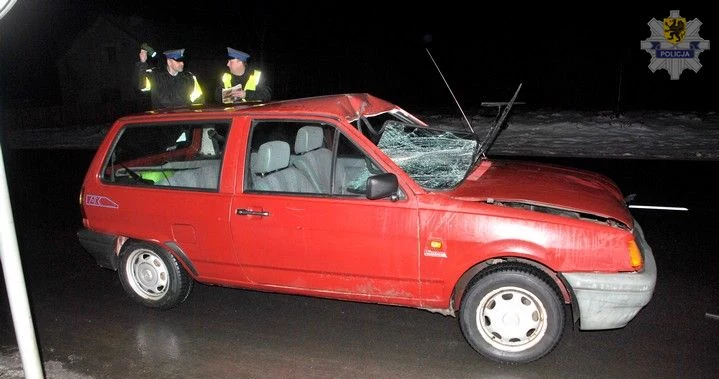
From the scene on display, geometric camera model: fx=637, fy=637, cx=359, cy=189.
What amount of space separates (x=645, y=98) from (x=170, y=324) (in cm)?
2620

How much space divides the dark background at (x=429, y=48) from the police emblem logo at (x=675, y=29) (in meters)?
2.00

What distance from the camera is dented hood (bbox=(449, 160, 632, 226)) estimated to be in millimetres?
4133

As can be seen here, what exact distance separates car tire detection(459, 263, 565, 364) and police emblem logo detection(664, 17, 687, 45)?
16.8 meters

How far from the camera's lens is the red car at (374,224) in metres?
4.00

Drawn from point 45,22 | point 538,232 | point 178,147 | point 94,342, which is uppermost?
point 45,22

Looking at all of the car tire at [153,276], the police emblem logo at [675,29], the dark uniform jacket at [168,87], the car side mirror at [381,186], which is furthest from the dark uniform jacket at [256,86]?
the police emblem logo at [675,29]

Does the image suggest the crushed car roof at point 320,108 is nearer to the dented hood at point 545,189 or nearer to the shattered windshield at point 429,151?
the shattered windshield at point 429,151

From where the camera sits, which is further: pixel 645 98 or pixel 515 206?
pixel 645 98

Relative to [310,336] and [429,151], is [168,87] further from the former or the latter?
[310,336]

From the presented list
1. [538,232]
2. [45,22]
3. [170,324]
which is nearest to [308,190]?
[170,324]

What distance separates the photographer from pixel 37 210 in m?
9.34

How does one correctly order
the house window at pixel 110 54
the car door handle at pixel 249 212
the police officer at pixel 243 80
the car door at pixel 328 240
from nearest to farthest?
the car door at pixel 328 240 < the car door handle at pixel 249 212 < the police officer at pixel 243 80 < the house window at pixel 110 54

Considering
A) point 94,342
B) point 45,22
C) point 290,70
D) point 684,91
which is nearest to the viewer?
point 94,342

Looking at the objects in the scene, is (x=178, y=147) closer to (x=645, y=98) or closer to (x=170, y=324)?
(x=170, y=324)
